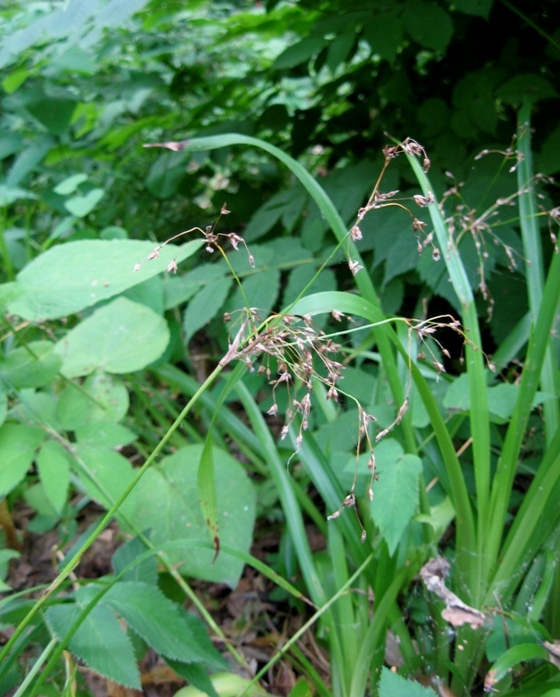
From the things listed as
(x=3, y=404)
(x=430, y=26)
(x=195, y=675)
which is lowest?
(x=195, y=675)

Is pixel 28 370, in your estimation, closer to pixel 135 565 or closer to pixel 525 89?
pixel 135 565

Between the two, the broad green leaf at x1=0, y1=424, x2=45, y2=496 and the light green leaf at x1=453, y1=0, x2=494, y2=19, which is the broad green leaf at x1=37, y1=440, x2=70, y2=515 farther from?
the light green leaf at x1=453, y1=0, x2=494, y2=19

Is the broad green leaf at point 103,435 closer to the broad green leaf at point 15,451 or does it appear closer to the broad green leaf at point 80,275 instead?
the broad green leaf at point 15,451

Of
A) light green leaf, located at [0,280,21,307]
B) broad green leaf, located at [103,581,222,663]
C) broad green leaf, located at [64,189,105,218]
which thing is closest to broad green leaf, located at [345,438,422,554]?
broad green leaf, located at [103,581,222,663]

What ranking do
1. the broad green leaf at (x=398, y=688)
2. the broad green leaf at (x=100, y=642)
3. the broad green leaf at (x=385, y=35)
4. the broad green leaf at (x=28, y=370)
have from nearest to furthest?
→ the broad green leaf at (x=398, y=688) < the broad green leaf at (x=100, y=642) < the broad green leaf at (x=28, y=370) < the broad green leaf at (x=385, y=35)

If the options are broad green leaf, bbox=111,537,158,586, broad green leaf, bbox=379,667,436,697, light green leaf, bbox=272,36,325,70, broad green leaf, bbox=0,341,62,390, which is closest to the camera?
broad green leaf, bbox=379,667,436,697

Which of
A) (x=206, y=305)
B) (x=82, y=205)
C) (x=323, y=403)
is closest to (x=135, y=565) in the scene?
(x=323, y=403)

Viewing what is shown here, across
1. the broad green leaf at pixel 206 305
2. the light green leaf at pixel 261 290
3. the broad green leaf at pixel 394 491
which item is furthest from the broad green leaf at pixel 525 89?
the broad green leaf at pixel 394 491

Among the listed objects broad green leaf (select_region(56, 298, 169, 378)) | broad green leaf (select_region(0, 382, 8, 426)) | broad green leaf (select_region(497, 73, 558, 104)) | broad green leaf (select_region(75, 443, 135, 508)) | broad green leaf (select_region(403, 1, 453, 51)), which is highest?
broad green leaf (select_region(403, 1, 453, 51))
